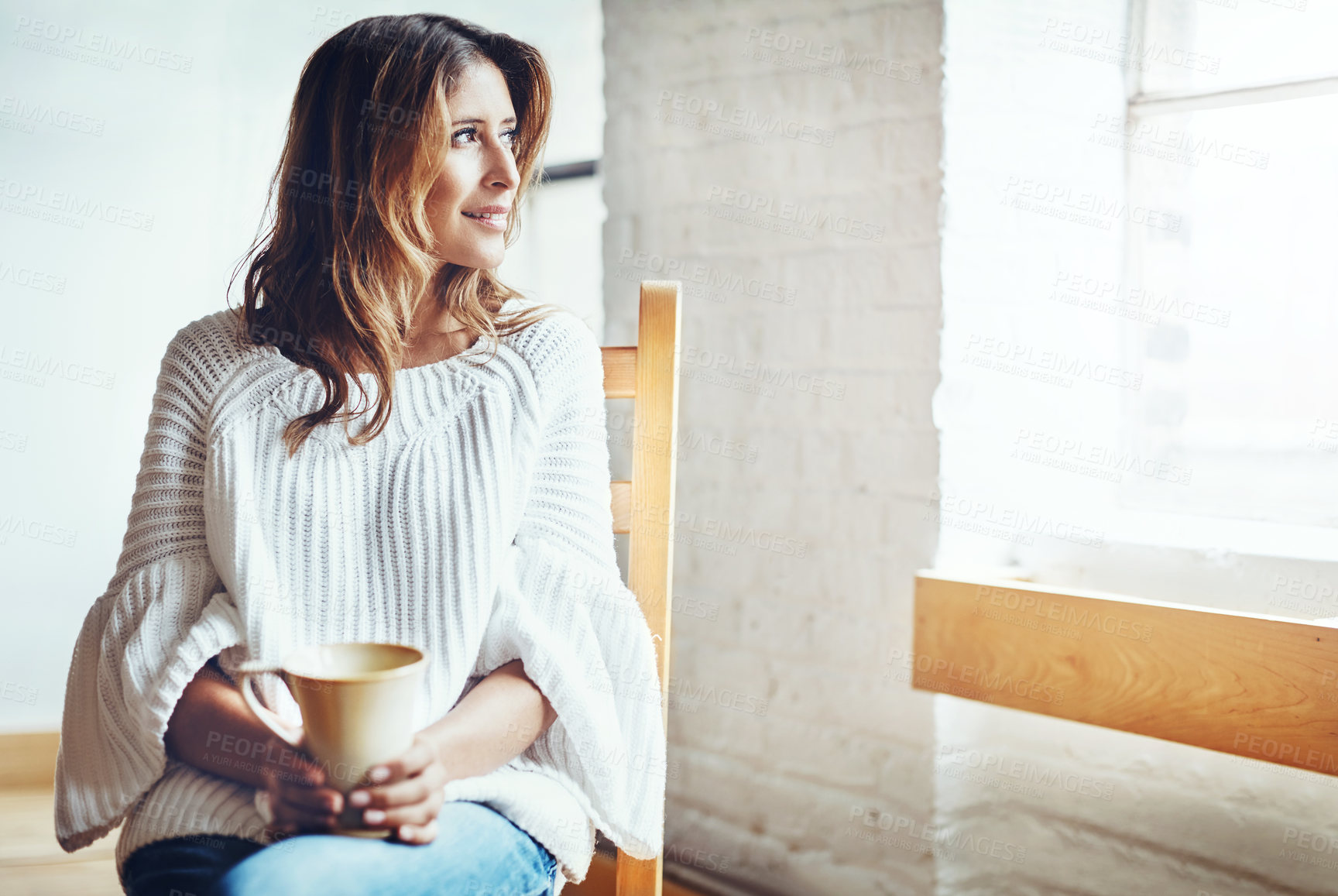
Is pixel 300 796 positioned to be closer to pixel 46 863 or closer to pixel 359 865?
pixel 359 865

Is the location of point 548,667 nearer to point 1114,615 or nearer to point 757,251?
point 1114,615

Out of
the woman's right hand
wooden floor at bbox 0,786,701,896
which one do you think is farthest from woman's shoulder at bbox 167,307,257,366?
wooden floor at bbox 0,786,701,896

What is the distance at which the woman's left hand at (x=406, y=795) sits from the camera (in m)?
0.69

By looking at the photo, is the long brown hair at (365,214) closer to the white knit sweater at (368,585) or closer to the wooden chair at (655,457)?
the white knit sweater at (368,585)

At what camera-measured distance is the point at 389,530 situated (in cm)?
88

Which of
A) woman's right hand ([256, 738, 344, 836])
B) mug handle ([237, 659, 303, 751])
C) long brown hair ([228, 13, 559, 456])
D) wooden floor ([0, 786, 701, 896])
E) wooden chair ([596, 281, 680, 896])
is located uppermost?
long brown hair ([228, 13, 559, 456])

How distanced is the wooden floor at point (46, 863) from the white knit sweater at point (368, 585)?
0.77 m

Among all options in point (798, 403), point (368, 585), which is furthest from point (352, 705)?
point (798, 403)

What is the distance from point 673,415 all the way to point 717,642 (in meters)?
0.64

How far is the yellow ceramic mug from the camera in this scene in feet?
2.09

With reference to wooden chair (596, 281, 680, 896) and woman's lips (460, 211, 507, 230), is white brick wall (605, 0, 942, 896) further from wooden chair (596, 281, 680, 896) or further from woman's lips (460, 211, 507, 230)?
woman's lips (460, 211, 507, 230)

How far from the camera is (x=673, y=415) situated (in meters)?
1.05

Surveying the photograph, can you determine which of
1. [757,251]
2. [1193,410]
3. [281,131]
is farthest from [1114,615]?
[281,131]

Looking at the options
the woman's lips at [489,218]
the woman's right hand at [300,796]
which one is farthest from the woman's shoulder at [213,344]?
the woman's right hand at [300,796]
